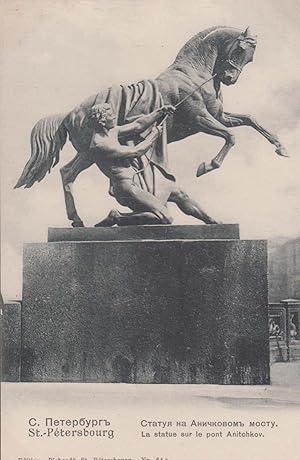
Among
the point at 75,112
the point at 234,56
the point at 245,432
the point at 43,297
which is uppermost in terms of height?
the point at 234,56

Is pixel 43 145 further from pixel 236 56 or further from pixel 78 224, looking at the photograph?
pixel 236 56

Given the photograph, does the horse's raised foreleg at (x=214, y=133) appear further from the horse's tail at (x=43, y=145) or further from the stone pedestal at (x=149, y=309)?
the horse's tail at (x=43, y=145)

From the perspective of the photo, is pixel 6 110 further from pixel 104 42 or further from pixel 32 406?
pixel 32 406

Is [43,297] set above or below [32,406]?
above

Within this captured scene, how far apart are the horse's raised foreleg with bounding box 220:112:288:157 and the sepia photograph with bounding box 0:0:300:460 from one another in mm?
13

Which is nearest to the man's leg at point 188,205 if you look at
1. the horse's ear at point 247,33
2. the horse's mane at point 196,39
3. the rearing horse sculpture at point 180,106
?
the rearing horse sculpture at point 180,106

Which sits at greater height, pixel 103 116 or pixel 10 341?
pixel 103 116

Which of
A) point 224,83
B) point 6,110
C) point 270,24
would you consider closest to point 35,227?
point 6,110

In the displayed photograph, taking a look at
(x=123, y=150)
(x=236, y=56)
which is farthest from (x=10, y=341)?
(x=236, y=56)

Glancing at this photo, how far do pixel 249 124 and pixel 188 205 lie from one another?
3.13 ft

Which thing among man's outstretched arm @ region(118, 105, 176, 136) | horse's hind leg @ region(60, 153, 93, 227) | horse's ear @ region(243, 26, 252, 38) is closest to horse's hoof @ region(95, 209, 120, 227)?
horse's hind leg @ region(60, 153, 93, 227)

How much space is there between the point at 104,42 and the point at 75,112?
0.71 m

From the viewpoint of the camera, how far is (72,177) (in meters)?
7.41

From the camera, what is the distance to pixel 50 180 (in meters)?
7.43
